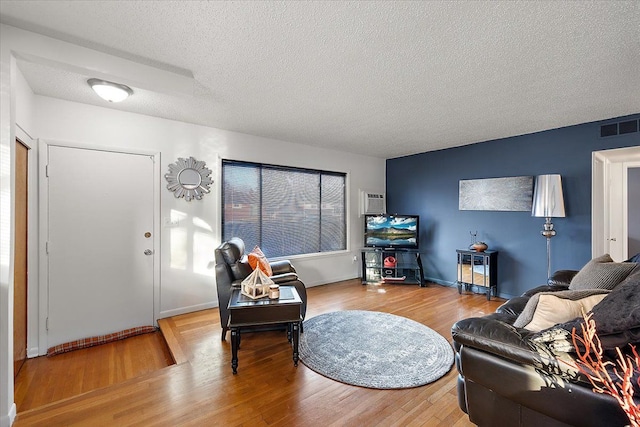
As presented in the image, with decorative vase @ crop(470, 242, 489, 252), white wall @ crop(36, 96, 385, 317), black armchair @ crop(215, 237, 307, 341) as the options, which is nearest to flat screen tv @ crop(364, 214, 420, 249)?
decorative vase @ crop(470, 242, 489, 252)

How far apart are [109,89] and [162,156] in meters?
1.11

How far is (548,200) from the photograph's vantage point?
3697 millimetres

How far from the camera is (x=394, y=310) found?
3.73m

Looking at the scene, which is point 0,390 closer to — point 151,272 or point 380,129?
point 151,272

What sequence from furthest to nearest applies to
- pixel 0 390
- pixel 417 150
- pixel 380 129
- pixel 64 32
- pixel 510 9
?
pixel 417 150
pixel 380 129
pixel 64 32
pixel 0 390
pixel 510 9

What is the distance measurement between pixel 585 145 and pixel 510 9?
311 cm

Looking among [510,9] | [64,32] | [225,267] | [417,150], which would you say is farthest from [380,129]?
[64,32]

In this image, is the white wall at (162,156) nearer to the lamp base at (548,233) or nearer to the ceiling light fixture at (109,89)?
the ceiling light fixture at (109,89)

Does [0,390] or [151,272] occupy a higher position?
[151,272]

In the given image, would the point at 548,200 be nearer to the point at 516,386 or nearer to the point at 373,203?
the point at 373,203

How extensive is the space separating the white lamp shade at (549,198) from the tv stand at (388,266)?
1965 millimetres

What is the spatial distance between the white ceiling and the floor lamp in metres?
0.77

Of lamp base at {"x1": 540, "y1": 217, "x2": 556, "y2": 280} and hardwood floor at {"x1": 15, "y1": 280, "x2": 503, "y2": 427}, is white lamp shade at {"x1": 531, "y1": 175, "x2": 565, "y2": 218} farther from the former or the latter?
hardwood floor at {"x1": 15, "y1": 280, "x2": 503, "y2": 427}

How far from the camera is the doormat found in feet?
9.32
